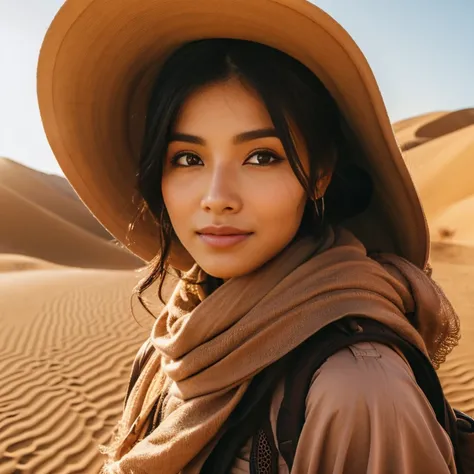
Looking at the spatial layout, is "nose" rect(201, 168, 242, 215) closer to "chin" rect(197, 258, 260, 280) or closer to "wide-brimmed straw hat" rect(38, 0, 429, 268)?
"chin" rect(197, 258, 260, 280)

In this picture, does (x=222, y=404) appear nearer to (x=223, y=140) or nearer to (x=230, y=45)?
(x=223, y=140)

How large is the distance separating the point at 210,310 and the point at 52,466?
341cm

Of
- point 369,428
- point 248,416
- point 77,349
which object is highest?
point 369,428

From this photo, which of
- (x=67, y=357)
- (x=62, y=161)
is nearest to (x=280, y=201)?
(x=62, y=161)

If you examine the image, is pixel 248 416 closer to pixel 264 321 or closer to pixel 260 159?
pixel 264 321

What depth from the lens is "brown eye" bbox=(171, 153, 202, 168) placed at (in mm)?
1481

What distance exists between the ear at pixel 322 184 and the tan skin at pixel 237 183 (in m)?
0.07

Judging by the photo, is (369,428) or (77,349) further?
(77,349)

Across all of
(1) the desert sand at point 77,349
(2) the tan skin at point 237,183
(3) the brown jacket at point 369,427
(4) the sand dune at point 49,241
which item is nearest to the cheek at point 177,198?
(2) the tan skin at point 237,183

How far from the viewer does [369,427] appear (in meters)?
0.97

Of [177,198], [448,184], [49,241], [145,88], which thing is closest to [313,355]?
[177,198]

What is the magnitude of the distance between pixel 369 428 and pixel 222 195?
2.10 ft

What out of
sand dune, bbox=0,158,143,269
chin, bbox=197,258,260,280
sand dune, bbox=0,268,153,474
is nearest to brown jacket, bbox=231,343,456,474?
chin, bbox=197,258,260,280

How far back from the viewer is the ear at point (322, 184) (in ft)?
4.82
